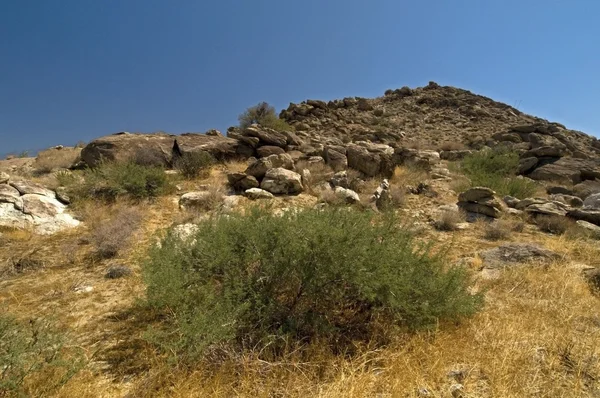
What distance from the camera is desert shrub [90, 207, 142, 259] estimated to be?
4566mm

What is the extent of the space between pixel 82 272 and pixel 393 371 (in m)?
4.13

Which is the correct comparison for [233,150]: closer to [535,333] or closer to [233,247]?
[233,247]

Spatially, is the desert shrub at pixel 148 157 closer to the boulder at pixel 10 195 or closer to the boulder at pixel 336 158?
the boulder at pixel 10 195

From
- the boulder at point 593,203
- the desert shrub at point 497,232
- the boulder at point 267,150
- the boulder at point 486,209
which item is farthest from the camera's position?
the boulder at point 267,150

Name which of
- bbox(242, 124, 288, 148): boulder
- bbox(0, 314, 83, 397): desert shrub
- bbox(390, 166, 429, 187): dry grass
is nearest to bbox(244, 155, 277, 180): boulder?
bbox(242, 124, 288, 148): boulder

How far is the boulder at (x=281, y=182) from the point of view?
7.58 metres

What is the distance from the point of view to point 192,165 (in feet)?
28.6

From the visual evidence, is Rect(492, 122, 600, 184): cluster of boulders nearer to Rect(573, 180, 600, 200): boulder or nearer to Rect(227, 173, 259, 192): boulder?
Rect(573, 180, 600, 200): boulder

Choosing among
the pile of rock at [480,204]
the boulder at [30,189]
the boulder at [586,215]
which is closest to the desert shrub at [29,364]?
the boulder at [30,189]

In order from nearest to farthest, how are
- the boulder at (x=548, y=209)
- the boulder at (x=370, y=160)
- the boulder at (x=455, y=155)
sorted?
1. the boulder at (x=548, y=209)
2. the boulder at (x=370, y=160)
3. the boulder at (x=455, y=155)

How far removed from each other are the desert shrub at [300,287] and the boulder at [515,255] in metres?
1.97

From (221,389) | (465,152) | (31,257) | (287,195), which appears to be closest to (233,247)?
(221,389)

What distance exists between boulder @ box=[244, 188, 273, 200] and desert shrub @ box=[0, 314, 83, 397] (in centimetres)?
509

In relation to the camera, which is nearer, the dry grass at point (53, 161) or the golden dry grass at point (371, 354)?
the golden dry grass at point (371, 354)
